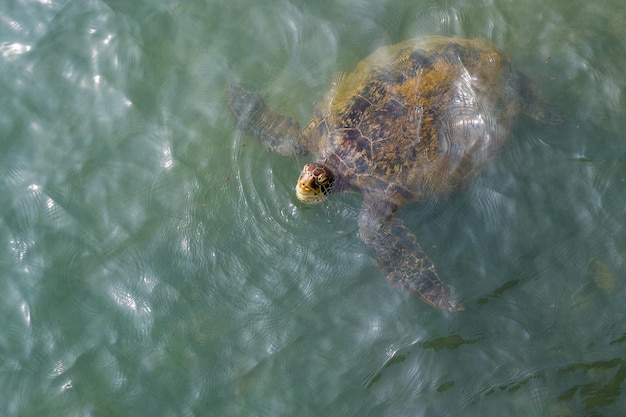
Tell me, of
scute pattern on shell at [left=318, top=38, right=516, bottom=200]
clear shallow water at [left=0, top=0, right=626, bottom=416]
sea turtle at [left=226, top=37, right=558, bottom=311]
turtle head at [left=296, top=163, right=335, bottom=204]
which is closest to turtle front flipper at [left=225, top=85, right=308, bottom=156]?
sea turtle at [left=226, top=37, right=558, bottom=311]

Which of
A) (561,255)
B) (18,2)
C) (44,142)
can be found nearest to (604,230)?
(561,255)

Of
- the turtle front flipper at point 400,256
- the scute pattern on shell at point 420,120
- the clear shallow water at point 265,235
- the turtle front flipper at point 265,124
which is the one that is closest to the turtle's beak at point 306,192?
the clear shallow water at point 265,235

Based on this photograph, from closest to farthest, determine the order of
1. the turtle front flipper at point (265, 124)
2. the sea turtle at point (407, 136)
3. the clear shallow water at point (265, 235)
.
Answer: the clear shallow water at point (265, 235) < the sea turtle at point (407, 136) < the turtle front flipper at point (265, 124)

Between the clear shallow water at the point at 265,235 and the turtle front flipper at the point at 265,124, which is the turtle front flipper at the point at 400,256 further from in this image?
the turtle front flipper at the point at 265,124

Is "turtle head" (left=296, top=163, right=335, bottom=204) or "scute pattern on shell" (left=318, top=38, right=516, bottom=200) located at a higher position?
"scute pattern on shell" (left=318, top=38, right=516, bottom=200)

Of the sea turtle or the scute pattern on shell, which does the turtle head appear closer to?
the sea turtle

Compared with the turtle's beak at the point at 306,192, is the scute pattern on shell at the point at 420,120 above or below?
above
